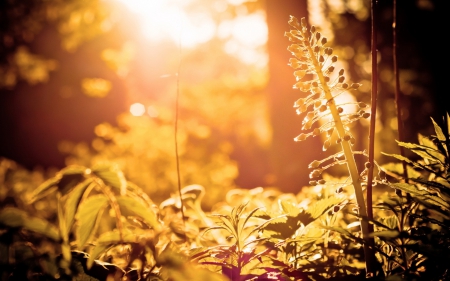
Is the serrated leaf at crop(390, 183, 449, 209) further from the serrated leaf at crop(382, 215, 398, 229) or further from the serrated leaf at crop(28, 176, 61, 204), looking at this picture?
the serrated leaf at crop(28, 176, 61, 204)

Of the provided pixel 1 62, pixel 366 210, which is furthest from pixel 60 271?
pixel 1 62

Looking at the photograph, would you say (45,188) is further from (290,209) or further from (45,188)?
(290,209)

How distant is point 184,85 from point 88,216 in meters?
15.5

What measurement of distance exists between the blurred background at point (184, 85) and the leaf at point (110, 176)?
55cm

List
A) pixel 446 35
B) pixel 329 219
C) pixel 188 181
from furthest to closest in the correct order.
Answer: pixel 188 181, pixel 446 35, pixel 329 219

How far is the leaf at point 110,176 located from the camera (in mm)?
716

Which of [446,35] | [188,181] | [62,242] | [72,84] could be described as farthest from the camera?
[72,84]

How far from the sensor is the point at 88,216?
71cm

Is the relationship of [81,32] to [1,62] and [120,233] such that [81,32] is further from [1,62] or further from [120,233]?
[120,233]

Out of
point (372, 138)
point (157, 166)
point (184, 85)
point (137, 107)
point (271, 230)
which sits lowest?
point (157, 166)

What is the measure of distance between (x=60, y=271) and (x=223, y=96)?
18.3 meters

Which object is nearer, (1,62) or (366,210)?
(366,210)

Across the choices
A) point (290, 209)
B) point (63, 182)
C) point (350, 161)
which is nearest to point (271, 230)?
point (290, 209)

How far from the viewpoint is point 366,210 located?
2.81 feet
